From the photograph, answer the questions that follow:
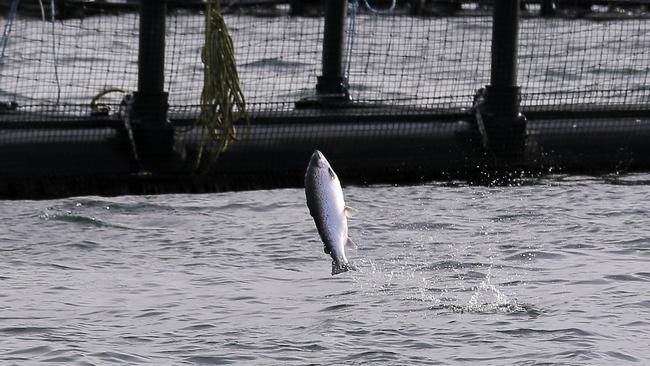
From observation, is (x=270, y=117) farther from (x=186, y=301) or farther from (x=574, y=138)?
(x=186, y=301)

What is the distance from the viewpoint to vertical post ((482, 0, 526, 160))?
41.8 ft

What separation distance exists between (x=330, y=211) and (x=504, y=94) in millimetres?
5532

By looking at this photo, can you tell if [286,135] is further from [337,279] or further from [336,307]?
[336,307]

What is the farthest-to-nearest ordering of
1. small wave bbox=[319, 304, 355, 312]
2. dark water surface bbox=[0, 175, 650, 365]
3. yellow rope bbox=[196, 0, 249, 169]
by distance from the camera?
yellow rope bbox=[196, 0, 249, 169]
small wave bbox=[319, 304, 355, 312]
dark water surface bbox=[0, 175, 650, 365]

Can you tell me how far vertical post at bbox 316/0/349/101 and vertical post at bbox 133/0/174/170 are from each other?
6.63 feet

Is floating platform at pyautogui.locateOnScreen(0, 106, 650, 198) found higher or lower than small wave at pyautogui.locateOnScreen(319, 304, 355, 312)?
higher

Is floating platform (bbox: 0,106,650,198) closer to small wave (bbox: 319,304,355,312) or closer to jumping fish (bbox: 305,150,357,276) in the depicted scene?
small wave (bbox: 319,304,355,312)

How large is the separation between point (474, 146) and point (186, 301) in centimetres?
430

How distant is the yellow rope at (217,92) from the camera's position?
12062 millimetres

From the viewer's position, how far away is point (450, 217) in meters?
11.7

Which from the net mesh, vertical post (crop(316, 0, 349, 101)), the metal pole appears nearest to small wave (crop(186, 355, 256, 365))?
the metal pole

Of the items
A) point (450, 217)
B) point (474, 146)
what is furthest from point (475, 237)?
point (474, 146)

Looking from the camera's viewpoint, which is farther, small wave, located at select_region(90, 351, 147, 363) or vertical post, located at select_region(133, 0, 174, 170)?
vertical post, located at select_region(133, 0, 174, 170)

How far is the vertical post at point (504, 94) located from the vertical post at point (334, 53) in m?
1.46
